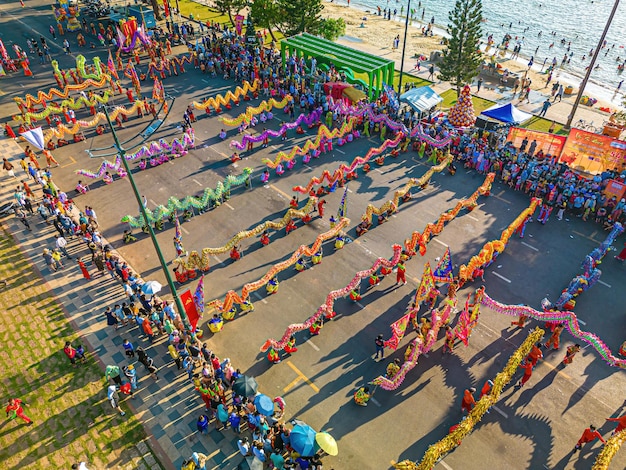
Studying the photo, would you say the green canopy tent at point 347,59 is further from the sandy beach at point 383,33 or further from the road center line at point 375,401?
the road center line at point 375,401

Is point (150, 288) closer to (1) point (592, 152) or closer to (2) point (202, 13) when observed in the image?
(1) point (592, 152)

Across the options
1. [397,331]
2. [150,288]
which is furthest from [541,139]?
[150,288]

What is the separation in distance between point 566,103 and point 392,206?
27054 millimetres

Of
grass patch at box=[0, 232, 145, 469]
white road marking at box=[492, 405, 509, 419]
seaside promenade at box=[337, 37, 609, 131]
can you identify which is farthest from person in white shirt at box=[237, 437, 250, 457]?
seaside promenade at box=[337, 37, 609, 131]

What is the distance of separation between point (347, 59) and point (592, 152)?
2171 cm

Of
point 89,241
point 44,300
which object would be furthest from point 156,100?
point 44,300

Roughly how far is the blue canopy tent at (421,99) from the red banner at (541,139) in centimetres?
694

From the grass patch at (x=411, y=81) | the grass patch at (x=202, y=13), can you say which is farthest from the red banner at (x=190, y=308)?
the grass patch at (x=202, y=13)

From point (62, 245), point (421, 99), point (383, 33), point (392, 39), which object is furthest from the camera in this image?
point (383, 33)

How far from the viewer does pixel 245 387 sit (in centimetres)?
1783

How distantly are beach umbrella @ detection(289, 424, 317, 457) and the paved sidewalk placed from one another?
2.67 m

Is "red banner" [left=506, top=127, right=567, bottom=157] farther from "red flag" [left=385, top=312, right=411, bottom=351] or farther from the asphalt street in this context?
"red flag" [left=385, top=312, right=411, bottom=351]

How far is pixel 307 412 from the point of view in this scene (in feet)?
63.0

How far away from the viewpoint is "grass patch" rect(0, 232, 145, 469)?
17.8 meters
